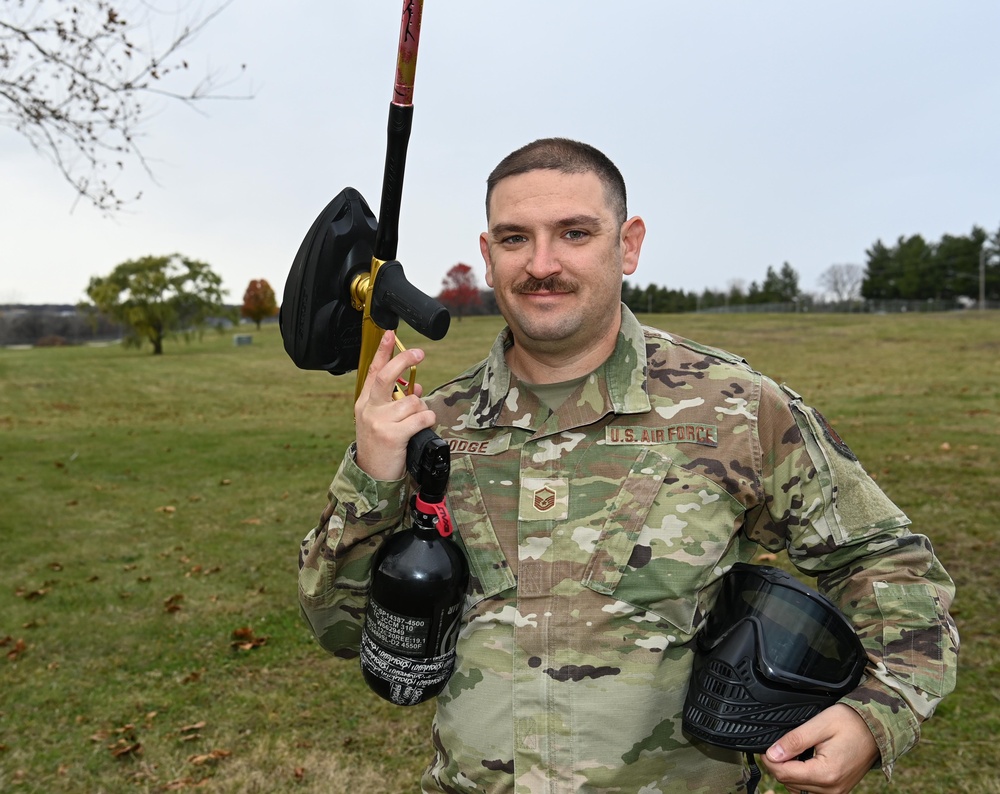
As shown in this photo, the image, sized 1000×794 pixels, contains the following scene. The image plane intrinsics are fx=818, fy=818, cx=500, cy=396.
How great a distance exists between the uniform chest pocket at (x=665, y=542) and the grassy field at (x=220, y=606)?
2907 millimetres

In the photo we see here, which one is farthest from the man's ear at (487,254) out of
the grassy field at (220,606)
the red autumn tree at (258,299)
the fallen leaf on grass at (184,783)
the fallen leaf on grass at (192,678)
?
the red autumn tree at (258,299)

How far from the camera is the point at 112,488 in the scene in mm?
12125

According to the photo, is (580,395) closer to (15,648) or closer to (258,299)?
(15,648)

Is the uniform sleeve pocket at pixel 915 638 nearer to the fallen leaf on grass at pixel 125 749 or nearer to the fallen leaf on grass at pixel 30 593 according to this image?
the fallen leaf on grass at pixel 125 749

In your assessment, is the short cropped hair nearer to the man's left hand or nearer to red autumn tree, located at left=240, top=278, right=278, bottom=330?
the man's left hand

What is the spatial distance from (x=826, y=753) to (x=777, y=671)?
22cm

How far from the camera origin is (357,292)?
2225mm

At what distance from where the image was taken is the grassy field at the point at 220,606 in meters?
4.82

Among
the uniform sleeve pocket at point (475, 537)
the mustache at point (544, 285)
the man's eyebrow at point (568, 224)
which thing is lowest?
the uniform sleeve pocket at point (475, 537)

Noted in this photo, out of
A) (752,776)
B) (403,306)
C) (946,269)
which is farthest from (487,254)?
(946,269)

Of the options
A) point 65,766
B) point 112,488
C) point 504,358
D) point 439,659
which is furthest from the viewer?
point 112,488

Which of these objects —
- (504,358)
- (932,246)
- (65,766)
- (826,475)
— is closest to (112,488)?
(65,766)

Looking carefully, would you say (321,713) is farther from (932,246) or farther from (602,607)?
(932,246)

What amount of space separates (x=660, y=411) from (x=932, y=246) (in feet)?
298
